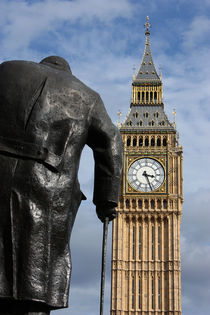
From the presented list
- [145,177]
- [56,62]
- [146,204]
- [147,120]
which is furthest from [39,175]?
[147,120]

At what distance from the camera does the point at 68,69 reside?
17.0 ft

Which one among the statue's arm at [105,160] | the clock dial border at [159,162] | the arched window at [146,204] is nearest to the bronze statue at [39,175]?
the statue's arm at [105,160]

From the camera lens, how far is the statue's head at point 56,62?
16.8 ft

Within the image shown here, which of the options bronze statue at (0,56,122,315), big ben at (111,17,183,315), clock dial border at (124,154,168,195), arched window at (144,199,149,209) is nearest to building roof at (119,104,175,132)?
big ben at (111,17,183,315)

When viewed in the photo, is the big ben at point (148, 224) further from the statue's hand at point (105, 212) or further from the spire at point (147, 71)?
the statue's hand at point (105, 212)

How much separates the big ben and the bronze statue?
47811 mm

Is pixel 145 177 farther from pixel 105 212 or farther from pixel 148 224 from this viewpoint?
pixel 105 212

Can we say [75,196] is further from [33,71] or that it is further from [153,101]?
[153,101]

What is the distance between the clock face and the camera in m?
54.4

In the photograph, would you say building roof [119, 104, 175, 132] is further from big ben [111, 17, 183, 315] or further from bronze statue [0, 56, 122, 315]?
bronze statue [0, 56, 122, 315]

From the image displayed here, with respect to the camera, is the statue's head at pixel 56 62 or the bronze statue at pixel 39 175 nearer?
the bronze statue at pixel 39 175

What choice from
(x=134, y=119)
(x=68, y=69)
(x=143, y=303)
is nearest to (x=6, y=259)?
(x=68, y=69)

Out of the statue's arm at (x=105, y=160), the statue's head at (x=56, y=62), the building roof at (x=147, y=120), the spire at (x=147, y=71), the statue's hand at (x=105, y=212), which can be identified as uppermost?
the spire at (x=147, y=71)

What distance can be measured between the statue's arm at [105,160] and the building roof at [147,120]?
51155 mm
